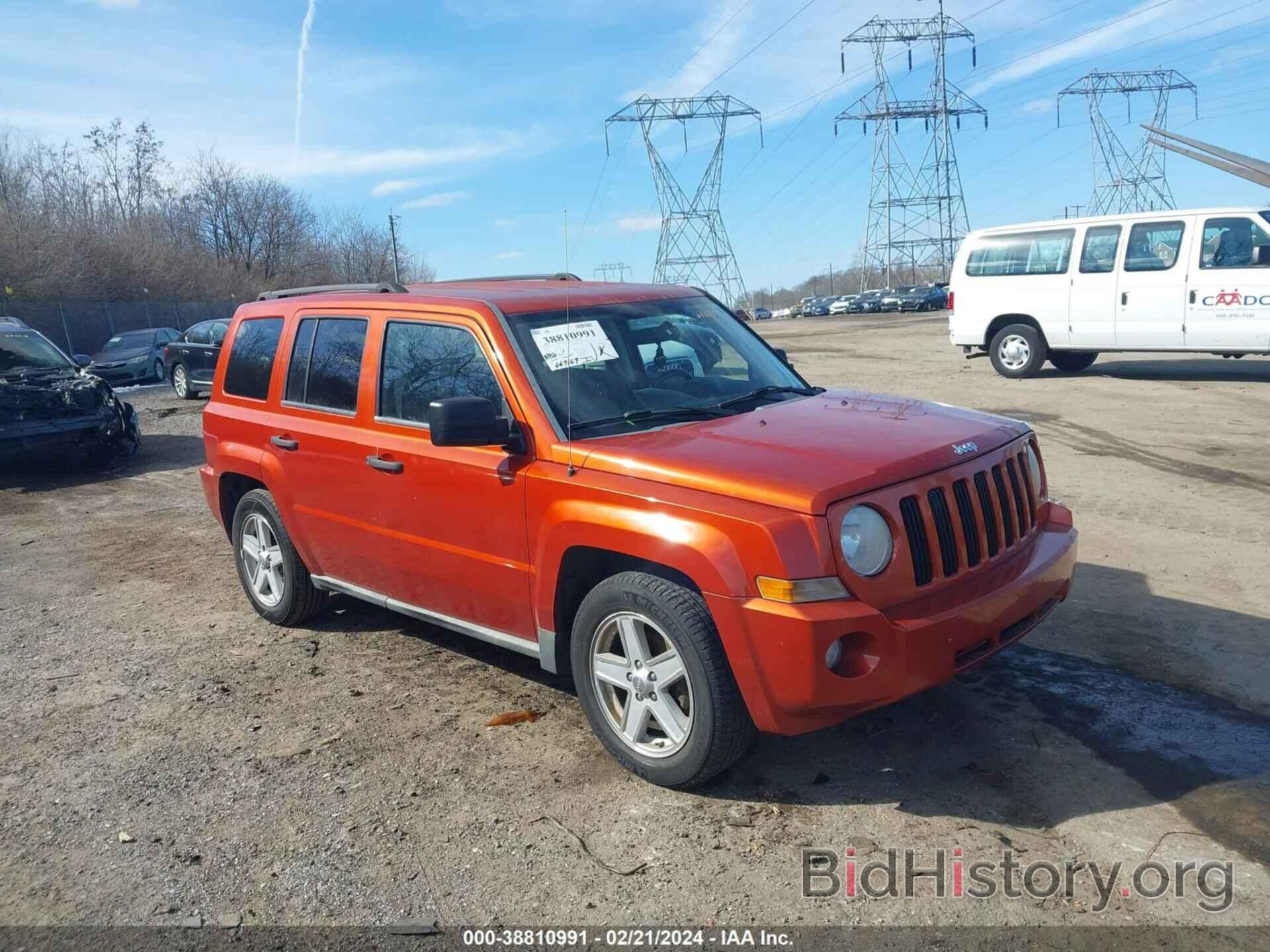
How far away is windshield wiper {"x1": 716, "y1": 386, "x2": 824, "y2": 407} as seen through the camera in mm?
4434

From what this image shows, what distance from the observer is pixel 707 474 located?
3.42 meters

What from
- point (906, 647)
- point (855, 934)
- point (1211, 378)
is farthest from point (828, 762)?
point (1211, 378)

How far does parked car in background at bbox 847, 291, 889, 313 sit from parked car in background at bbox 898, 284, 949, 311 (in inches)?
95.9

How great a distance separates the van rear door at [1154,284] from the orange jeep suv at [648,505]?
1038 cm

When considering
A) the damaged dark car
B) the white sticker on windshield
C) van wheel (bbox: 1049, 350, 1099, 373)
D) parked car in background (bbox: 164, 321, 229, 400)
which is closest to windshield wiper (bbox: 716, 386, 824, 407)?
the white sticker on windshield

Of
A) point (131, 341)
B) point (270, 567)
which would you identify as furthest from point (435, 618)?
point (131, 341)

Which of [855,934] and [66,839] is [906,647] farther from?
[66,839]

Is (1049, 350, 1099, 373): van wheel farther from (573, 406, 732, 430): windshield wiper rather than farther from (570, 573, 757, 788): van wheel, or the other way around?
(570, 573, 757, 788): van wheel

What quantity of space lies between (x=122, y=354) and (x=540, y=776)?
926 inches

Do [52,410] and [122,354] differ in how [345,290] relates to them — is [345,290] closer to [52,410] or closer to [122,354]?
[52,410]

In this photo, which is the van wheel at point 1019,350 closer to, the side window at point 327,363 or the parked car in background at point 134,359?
the side window at point 327,363

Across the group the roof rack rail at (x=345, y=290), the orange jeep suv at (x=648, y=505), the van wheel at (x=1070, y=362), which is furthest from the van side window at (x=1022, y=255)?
the roof rack rail at (x=345, y=290)

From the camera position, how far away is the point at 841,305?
207ft

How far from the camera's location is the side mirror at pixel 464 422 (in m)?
3.77
